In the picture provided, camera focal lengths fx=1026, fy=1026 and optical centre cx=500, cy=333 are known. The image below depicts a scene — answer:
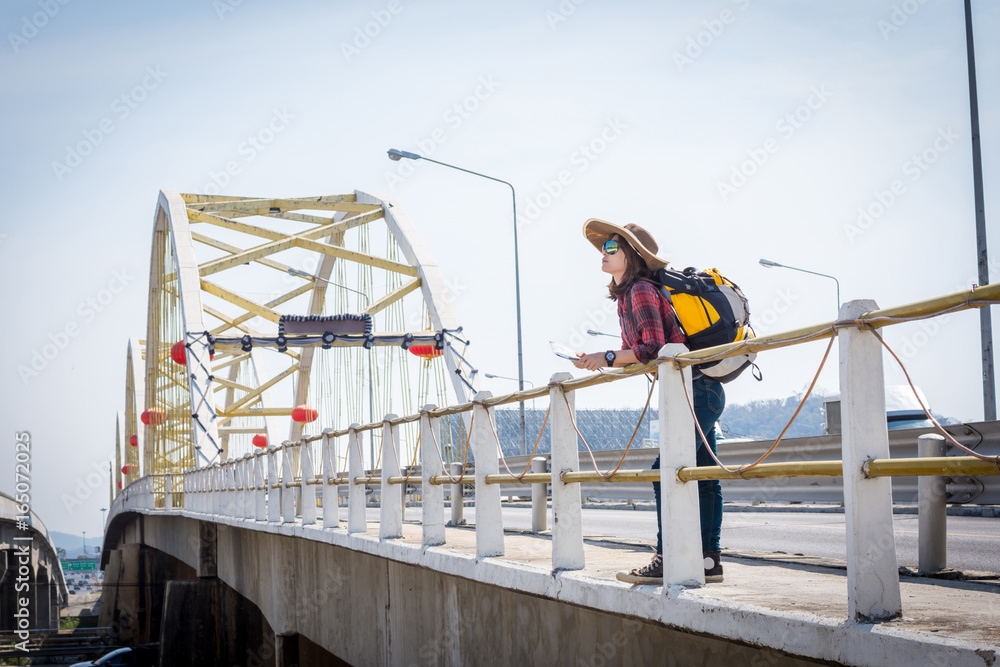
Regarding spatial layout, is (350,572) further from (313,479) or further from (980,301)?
(980,301)

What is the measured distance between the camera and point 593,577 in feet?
15.6

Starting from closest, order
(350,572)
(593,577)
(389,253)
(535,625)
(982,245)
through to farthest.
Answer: (593,577), (535,625), (350,572), (982,245), (389,253)

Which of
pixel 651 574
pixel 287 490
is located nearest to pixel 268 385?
pixel 287 490

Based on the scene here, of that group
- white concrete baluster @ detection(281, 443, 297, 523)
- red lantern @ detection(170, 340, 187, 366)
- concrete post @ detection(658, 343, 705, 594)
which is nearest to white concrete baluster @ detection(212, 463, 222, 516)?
white concrete baluster @ detection(281, 443, 297, 523)

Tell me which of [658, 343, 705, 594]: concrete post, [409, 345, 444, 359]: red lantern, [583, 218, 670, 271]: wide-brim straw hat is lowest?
[658, 343, 705, 594]: concrete post

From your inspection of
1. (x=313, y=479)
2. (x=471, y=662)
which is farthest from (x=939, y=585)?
(x=313, y=479)

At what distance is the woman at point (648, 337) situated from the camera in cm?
452

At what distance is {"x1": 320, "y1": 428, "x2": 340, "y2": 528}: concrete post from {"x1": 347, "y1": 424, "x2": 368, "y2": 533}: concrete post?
57 centimetres

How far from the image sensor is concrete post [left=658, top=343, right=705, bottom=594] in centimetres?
409

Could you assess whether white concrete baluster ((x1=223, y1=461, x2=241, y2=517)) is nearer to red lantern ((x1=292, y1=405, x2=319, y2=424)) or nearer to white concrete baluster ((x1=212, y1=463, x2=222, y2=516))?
white concrete baluster ((x1=212, y1=463, x2=222, y2=516))

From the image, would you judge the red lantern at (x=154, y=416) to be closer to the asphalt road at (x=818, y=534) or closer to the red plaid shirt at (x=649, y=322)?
the asphalt road at (x=818, y=534)

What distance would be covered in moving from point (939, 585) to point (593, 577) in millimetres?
1667

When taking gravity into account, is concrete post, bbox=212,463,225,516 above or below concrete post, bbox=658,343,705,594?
below

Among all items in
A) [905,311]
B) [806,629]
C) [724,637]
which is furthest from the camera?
[724,637]
